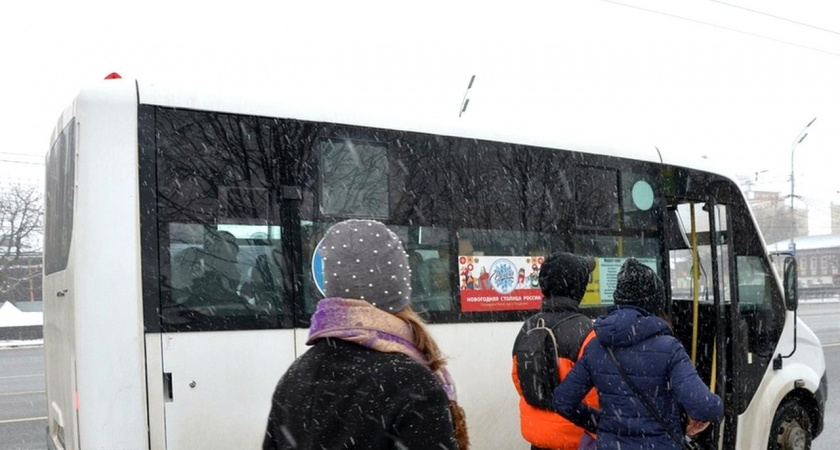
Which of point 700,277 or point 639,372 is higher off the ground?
point 700,277

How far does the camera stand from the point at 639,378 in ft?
11.3

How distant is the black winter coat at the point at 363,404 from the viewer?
1.71m

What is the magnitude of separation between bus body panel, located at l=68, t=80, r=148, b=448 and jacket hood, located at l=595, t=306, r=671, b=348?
2396 mm

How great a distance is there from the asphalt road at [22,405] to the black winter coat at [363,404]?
771cm

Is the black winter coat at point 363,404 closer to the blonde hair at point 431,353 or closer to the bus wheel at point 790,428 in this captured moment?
the blonde hair at point 431,353

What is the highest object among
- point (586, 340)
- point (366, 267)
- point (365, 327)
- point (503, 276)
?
point (366, 267)

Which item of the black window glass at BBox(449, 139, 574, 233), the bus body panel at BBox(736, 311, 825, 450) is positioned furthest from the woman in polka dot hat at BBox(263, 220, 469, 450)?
the bus body panel at BBox(736, 311, 825, 450)

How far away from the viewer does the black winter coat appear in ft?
5.61

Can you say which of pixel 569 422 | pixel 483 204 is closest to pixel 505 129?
pixel 483 204

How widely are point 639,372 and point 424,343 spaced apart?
1.85m

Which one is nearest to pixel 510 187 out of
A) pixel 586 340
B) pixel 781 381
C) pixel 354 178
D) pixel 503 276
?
pixel 503 276

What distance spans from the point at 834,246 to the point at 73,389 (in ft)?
298

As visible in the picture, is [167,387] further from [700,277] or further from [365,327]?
[700,277]

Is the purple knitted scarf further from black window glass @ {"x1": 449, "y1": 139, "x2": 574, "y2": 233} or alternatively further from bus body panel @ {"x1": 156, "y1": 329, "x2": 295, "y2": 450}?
Result: black window glass @ {"x1": 449, "y1": 139, "x2": 574, "y2": 233}
